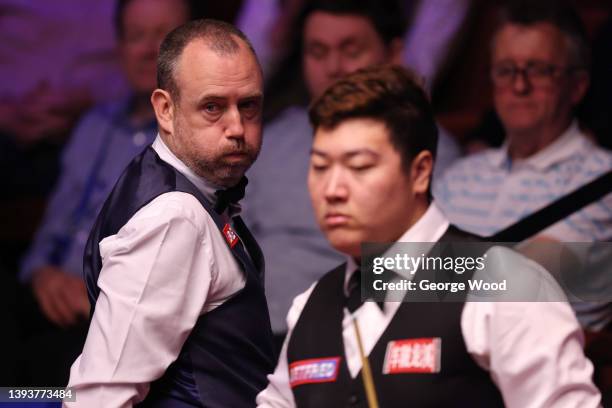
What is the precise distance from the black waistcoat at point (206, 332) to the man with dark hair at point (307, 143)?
3.43ft

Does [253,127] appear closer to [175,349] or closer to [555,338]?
[175,349]

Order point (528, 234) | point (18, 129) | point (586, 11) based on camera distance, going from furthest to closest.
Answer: point (18, 129)
point (586, 11)
point (528, 234)

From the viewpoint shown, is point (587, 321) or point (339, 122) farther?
point (587, 321)

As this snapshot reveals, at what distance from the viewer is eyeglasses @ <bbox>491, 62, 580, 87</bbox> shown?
3.36 metres

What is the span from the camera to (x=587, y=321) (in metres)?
3.16

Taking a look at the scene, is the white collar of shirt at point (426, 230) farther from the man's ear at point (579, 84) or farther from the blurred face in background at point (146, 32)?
the blurred face in background at point (146, 32)

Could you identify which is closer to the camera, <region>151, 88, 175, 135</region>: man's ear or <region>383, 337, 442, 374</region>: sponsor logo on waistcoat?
<region>383, 337, 442, 374</region>: sponsor logo on waistcoat

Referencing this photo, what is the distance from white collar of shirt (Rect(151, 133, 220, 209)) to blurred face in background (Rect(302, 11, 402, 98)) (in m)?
1.21

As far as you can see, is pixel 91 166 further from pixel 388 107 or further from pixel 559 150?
pixel 388 107

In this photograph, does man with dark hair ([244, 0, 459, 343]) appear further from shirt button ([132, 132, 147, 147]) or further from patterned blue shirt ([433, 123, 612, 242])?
shirt button ([132, 132, 147, 147])

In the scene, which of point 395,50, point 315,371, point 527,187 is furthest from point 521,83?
point 315,371

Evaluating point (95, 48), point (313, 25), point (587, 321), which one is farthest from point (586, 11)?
point (95, 48)

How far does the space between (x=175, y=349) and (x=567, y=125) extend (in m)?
1.69

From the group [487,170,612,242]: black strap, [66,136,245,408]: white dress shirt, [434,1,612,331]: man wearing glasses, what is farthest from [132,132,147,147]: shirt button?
[66,136,245,408]: white dress shirt
